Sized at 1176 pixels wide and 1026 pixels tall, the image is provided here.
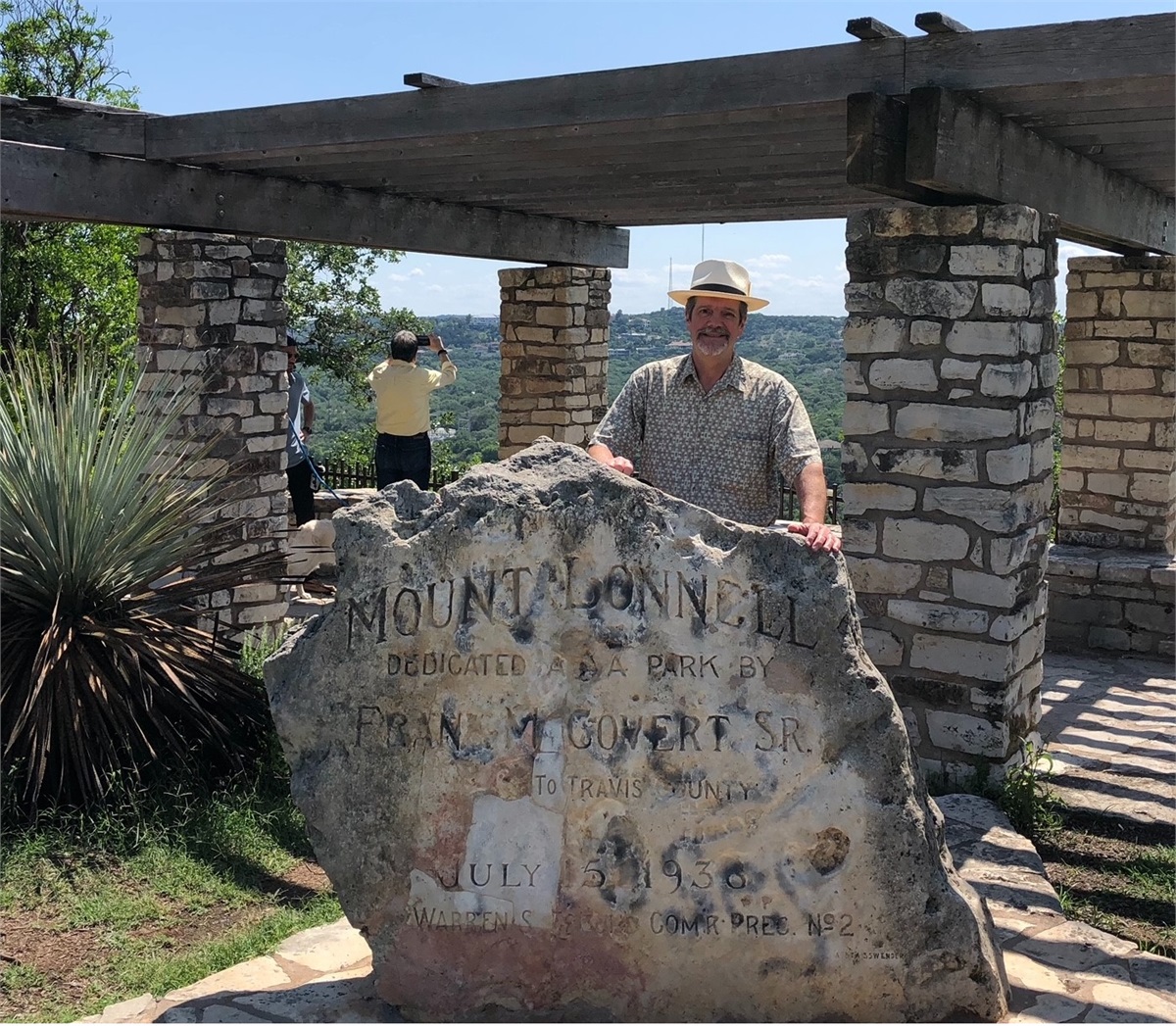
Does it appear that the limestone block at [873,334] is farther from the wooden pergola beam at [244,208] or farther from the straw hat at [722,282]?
the wooden pergola beam at [244,208]

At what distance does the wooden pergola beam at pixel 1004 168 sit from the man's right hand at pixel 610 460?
1962mm

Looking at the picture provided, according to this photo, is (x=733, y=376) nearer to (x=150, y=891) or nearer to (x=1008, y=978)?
(x=1008, y=978)

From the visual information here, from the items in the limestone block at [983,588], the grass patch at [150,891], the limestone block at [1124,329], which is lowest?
the grass patch at [150,891]

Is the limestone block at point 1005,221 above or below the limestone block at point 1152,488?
above

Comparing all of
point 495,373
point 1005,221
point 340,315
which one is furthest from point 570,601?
point 495,373

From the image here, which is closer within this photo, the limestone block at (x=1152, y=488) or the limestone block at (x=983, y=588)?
the limestone block at (x=983, y=588)

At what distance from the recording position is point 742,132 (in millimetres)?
5852

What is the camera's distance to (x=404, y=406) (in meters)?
9.14

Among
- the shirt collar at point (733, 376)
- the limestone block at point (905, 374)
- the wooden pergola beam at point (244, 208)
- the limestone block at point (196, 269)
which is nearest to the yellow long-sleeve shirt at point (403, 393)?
the wooden pergola beam at point (244, 208)

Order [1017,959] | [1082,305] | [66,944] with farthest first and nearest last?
1. [1082,305]
2. [66,944]
3. [1017,959]

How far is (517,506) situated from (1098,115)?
3.57 metres

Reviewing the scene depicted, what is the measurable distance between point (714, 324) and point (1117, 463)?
5644 millimetres

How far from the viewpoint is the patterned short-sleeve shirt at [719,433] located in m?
3.93

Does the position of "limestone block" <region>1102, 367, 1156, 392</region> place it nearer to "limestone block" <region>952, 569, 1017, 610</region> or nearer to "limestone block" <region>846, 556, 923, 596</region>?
"limestone block" <region>952, 569, 1017, 610</region>
